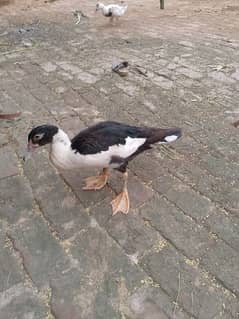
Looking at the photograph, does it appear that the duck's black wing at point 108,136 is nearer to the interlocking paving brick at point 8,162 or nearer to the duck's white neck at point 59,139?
the duck's white neck at point 59,139

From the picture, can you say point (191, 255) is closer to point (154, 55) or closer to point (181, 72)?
point (181, 72)

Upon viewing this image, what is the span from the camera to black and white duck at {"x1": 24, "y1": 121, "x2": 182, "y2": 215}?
107 inches

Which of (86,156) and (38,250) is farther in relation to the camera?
(86,156)

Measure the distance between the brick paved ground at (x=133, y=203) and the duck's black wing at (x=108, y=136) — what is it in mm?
472

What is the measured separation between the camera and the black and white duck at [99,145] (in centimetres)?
272

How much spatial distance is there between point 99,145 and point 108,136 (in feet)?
0.38

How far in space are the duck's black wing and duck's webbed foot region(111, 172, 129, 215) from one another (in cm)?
36

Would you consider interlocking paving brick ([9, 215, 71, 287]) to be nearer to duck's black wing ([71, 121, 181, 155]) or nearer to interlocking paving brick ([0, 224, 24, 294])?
interlocking paving brick ([0, 224, 24, 294])

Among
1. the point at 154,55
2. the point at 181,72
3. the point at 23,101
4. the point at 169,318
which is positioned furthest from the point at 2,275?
the point at 154,55

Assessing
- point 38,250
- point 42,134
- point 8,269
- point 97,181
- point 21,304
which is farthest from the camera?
point 97,181

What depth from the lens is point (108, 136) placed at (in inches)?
110

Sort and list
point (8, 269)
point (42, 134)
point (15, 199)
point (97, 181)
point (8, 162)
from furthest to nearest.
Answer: point (8, 162) < point (97, 181) < point (15, 199) < point (42, 134) < point (8, 269)

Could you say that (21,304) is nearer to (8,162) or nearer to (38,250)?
(38,250)

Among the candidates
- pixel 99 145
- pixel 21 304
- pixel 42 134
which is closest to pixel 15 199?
pixel 42 134
